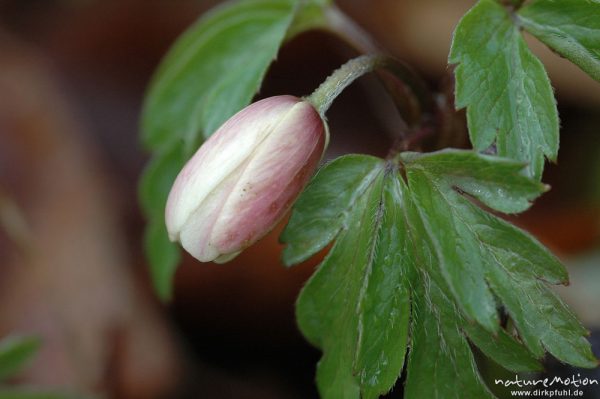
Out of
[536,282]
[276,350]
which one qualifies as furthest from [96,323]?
[536,282]

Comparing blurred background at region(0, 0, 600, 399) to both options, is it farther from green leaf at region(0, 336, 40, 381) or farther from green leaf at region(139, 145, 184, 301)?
green leaf at region(139, 145, 184, 301)

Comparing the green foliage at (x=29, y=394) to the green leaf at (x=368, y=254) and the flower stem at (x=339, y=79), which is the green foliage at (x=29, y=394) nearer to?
A: the green leaf at (x=368, y=254)

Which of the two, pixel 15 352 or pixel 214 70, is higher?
pixel 214 70

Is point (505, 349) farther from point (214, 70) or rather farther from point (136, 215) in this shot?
point (136, 215)

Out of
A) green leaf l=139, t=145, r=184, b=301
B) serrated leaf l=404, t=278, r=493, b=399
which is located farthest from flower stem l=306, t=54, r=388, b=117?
green leaf l=139, t=145, r=184, b=301

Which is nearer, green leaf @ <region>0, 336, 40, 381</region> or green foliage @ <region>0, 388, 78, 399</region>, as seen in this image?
green leaf @ <region>0, 336, 40, 381</region>

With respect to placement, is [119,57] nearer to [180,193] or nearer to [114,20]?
[114,20]

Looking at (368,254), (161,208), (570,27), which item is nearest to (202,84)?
(161,208)
